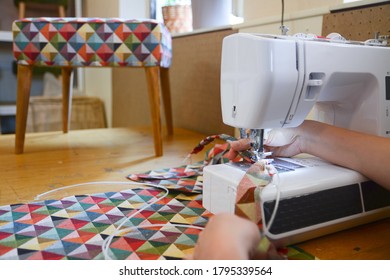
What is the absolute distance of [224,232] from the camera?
0.48 meters

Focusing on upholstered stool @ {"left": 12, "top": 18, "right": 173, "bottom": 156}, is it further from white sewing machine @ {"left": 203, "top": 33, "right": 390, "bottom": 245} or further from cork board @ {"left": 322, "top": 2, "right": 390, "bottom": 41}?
white sewing machine @ {"left": 203, "top": 33, "right": 390, "bottom": 245}

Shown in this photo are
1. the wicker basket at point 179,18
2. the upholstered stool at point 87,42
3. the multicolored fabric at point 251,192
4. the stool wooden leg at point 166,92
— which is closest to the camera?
the multicolored fabric at point 251,192

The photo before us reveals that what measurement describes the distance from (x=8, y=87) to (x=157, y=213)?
110 inches

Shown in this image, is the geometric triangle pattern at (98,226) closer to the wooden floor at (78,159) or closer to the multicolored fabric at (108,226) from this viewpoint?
the multicolored fabric at (108,226)

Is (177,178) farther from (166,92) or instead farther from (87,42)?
(166,92)

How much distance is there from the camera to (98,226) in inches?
29.6

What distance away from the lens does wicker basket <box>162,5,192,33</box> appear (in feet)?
7.41

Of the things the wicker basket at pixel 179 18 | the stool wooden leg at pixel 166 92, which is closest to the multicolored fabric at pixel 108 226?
the stool wooden leg at pixel 166 92

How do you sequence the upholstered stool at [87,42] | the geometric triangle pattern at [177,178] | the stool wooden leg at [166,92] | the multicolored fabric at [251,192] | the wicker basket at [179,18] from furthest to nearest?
1. the wicker basket at [179,18]
2. the stool wooden leg at [166,92]
3. the upholstered stool at [87,42]
4. the geometric triangle pattern at [177,178]
5. the multicolored fabric at [251,192]

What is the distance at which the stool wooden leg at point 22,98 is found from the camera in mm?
1419

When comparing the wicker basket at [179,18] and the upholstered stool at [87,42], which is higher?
the wicker basket at [179,18]

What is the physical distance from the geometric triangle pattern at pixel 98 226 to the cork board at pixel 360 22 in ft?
2.23

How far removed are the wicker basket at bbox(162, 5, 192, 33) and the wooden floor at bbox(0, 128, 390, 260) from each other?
650 mm
